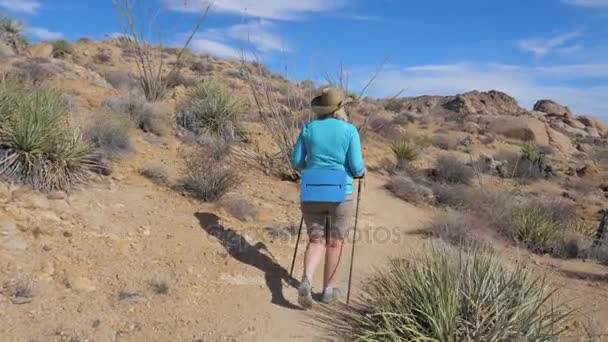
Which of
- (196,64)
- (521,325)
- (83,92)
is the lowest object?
(521,325)

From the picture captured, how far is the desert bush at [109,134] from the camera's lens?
23.7 ft

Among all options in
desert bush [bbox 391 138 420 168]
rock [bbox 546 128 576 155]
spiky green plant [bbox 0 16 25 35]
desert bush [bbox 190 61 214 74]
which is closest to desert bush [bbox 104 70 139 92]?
spiky green plant [bbox 0 16 25 35]

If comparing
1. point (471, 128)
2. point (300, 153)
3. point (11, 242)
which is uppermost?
point (471, 128)

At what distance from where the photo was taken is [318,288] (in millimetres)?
4863

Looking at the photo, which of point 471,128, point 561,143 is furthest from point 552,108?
point 471,128

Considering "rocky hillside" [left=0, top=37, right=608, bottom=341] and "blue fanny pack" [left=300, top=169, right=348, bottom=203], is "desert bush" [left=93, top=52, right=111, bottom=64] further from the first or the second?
"blue fanny pack" [left=300, top=169, right=348, bottom=203]

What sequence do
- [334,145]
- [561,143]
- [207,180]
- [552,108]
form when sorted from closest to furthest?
[334,145] → [207,180] → [561,143] → [552,108]

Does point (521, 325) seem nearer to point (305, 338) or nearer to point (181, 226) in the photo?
point (305, 338)

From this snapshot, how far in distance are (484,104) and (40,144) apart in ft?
126

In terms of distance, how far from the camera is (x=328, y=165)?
4176 mm

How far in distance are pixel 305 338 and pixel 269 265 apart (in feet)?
5.26

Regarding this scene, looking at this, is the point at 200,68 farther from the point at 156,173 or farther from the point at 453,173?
the point at 156,173

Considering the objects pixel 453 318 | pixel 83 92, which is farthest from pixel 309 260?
pixel 83 92

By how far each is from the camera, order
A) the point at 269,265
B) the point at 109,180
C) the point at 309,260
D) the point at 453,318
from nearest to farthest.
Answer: the point at 453,318 < the point at 309,260 < the point at 269,265 < the point at 109,180
